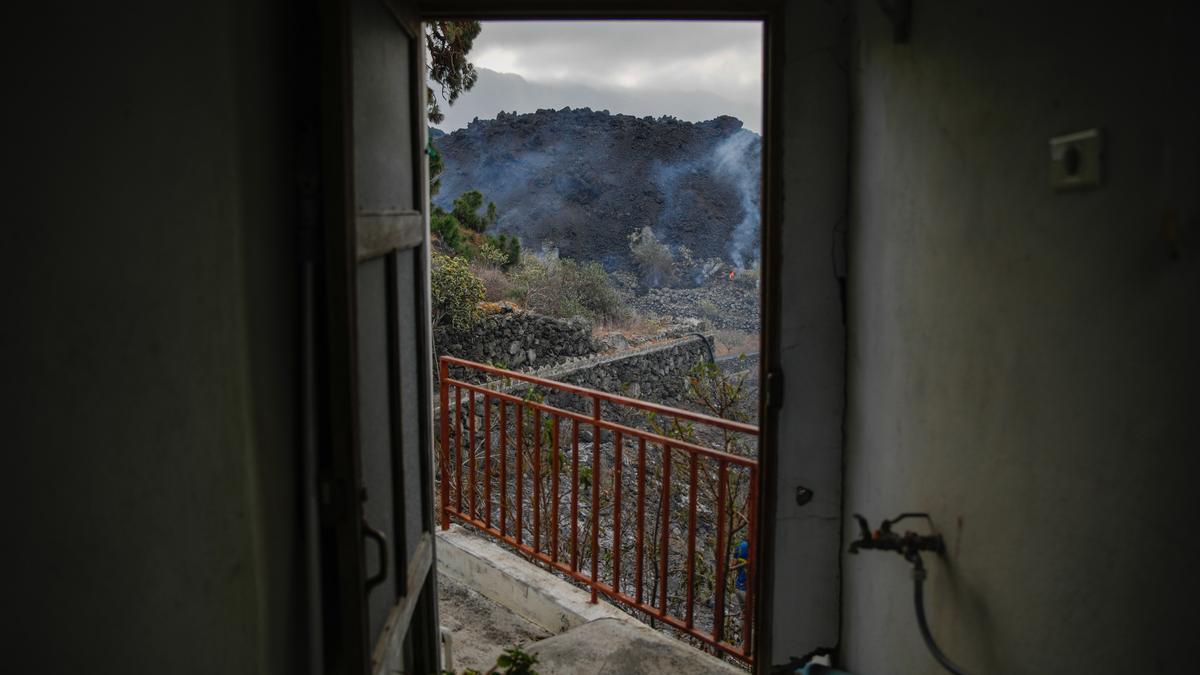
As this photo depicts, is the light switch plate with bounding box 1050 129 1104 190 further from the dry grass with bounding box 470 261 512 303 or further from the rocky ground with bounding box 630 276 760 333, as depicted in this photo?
the rocky ground with bounding box 630 276 760 333

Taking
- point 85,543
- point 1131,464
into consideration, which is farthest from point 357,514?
point 1131,464

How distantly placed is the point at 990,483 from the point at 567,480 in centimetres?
593

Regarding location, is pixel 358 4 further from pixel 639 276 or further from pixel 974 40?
pixel 639 276

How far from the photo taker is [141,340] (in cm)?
124

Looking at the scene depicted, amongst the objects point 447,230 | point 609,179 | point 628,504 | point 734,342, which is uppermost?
point 609,179

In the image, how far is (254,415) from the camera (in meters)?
1.39

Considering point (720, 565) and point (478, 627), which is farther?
point (478, 627)

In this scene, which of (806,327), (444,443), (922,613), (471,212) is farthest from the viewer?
(471,212)

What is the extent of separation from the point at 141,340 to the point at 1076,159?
4.28ft

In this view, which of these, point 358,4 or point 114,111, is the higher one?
point 358,4

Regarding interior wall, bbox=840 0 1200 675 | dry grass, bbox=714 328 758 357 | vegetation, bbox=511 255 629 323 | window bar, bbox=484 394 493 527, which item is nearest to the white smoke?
dry grass, bbox=714 328 758 357

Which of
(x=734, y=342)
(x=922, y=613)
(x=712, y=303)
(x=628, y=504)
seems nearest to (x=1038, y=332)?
(x=922, y=613)

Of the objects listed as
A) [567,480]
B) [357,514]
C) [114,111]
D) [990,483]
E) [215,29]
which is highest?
[215,29]

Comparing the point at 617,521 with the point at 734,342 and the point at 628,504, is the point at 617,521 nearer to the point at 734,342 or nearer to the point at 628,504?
the point at 628,504
